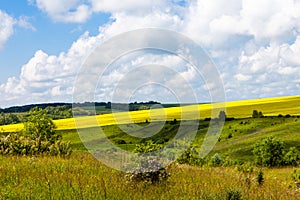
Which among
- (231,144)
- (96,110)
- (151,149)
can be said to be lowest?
(231,144)

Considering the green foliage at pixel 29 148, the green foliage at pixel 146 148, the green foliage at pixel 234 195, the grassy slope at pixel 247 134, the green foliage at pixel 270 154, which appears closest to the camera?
the green foliage at pixel 234 195

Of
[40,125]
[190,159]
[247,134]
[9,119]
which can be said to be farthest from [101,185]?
[9,119]

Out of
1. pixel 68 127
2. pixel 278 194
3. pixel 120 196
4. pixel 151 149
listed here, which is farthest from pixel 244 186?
pixel 68 127

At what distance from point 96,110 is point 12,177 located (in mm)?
3269

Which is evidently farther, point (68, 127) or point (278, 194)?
point (68, 127)

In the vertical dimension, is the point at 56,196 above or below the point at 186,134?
below

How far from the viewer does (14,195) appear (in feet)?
29.8

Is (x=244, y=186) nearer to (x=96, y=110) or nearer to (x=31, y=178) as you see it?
(x=96, y=110)

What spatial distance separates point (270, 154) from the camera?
1416 inches

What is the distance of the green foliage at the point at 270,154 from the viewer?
115ft

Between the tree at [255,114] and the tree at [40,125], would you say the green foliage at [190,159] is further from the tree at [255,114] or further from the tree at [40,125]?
the tree at [255,114]

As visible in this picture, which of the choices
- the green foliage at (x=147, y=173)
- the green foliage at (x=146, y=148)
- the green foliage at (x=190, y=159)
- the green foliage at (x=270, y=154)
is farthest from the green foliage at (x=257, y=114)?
the green foliage at (x=147, y=173)

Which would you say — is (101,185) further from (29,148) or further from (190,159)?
(190,159)

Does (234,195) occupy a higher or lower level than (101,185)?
lower
